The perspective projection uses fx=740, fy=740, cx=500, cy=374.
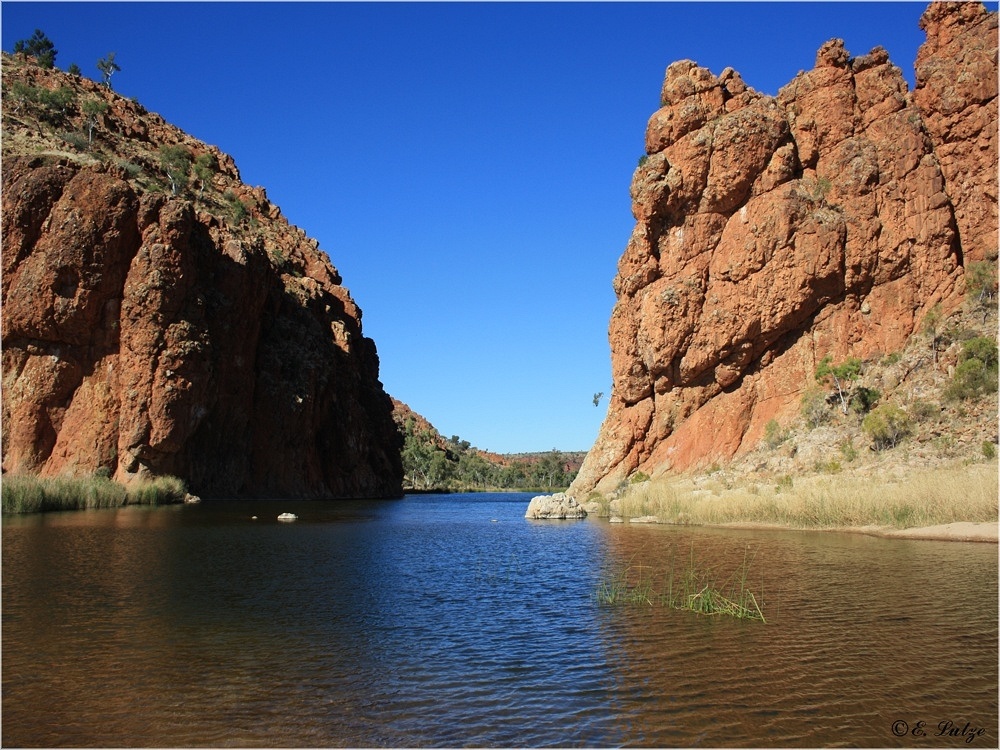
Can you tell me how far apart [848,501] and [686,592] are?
14773 millimetres

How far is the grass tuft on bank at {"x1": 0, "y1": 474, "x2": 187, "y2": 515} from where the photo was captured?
37.1 metres

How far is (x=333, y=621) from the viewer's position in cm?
1295

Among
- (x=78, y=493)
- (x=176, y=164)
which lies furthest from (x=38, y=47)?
(x=78, y=493)

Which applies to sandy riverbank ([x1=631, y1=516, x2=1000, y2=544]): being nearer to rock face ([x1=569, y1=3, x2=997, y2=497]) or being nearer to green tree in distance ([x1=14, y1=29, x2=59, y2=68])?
rock face ([x1=569, y1=3, x2=997, y2=497])

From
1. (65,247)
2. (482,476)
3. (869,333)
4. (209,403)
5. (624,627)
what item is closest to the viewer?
(624,627)

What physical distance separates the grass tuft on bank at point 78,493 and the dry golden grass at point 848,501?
31.5 metres

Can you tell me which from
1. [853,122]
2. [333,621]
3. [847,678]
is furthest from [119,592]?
[853,122]

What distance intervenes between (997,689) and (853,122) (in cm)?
4472

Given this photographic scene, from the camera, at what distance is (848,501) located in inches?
1040

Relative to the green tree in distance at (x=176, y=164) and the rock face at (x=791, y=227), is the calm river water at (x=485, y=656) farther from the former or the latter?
the green tree in distance at (x=176, y=164)

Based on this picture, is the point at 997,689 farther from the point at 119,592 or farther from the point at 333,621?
the point at 119,592

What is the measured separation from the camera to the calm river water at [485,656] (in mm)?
7707

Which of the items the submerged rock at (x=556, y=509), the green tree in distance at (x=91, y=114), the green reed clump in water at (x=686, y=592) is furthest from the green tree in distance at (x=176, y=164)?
the green reed clump in water at (x=686, y=592)

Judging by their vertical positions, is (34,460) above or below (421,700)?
above
